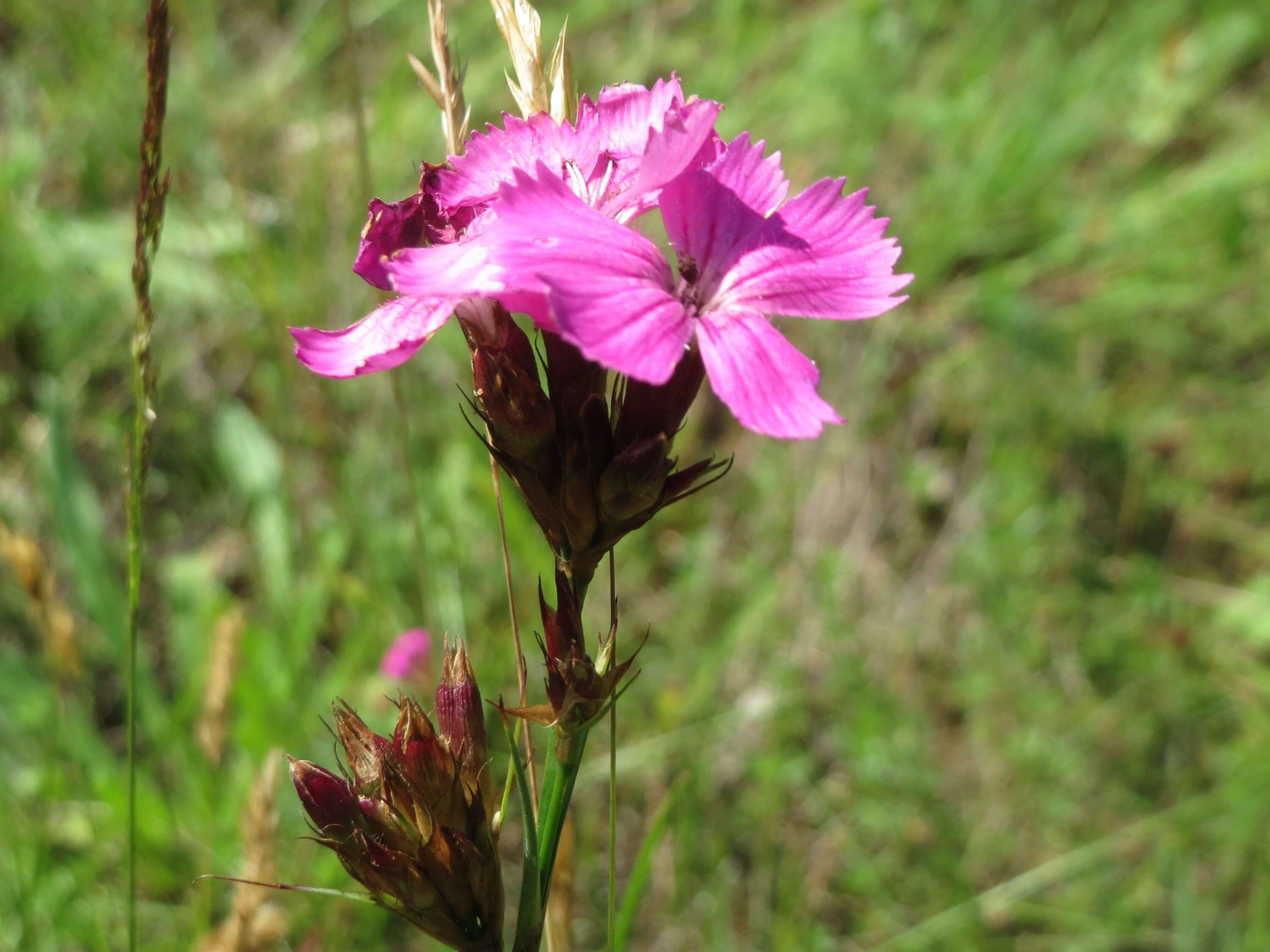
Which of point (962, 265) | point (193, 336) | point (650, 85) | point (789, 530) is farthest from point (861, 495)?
point (193, 336)

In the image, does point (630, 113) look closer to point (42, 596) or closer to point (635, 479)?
point (635, 479)

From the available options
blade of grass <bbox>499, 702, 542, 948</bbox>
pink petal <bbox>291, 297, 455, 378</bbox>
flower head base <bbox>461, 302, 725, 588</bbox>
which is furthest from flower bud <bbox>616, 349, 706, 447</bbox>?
blade of grass <bbox>499, 702, 542, 948</bbox>

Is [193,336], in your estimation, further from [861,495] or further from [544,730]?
[861,495]

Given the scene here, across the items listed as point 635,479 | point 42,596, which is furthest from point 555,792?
point 42,596

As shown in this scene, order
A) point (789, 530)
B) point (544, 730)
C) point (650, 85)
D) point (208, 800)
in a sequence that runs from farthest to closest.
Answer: point (650, 85) < point (789, 530) < point (544, 730) < point (208, 800)

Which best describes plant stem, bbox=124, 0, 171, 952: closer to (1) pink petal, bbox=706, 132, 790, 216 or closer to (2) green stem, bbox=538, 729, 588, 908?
(2) green stem, bbox=538, 729, 588, 908
